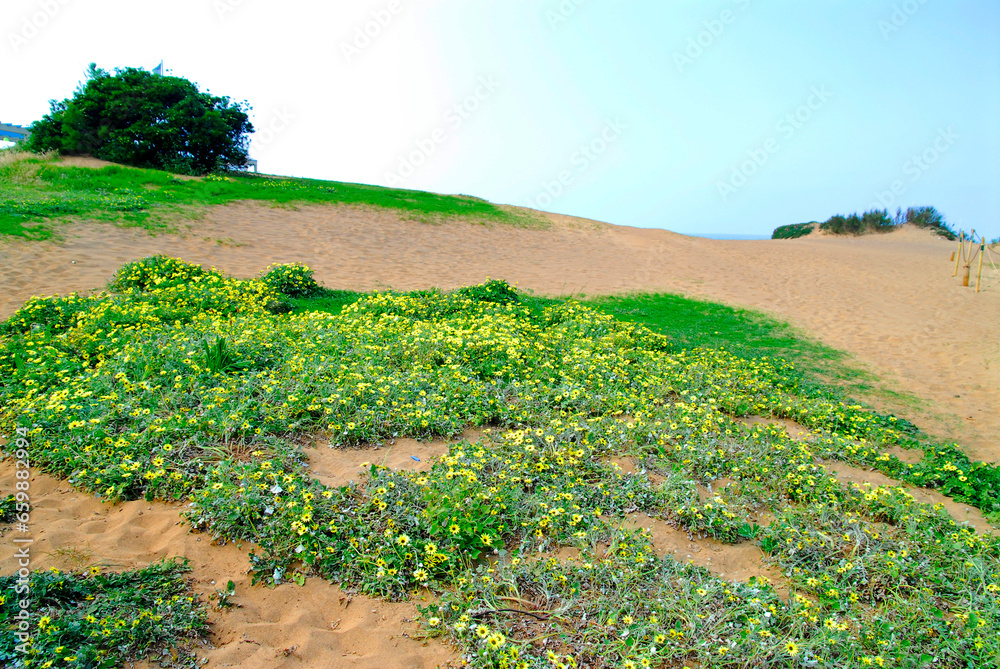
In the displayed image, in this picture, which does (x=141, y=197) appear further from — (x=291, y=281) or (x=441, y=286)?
(x=441, y=286)

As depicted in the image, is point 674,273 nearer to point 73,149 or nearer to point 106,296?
point 106,296

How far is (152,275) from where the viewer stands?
8.00 meters

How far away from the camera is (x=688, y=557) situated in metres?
3.49

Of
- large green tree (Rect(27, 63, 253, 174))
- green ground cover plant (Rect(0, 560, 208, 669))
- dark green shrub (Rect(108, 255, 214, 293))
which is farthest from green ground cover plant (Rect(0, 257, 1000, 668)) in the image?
large green tree (Rect(27, 63, 253, 174))

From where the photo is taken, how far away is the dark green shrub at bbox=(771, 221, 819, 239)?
29.2 m

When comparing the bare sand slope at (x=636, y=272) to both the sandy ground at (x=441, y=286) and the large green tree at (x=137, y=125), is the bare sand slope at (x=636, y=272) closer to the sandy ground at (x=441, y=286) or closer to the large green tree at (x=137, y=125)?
the sandy ground at (x=441, y=286)

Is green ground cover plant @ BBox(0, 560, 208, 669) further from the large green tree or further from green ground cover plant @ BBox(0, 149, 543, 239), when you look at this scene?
the large green tree

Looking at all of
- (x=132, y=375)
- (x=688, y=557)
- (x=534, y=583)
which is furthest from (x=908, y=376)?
(x=132, y=375)

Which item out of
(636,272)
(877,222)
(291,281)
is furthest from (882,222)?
(291,281)

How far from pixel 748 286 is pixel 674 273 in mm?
1734

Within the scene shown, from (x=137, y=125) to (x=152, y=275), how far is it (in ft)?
41.3

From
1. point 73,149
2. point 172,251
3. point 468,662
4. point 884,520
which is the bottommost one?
point 468,662

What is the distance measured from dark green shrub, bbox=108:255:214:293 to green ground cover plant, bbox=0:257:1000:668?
0.84m
